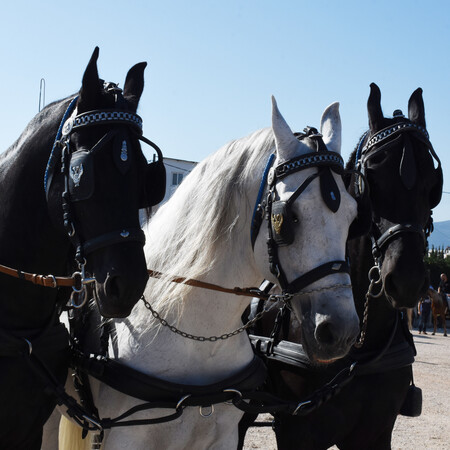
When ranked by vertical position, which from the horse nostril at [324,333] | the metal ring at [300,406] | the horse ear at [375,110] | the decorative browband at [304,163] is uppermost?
the horse ear at [375,110]

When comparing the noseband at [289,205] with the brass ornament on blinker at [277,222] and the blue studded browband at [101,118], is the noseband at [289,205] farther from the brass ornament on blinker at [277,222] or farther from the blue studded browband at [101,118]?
the blue studded browband at [101,118]

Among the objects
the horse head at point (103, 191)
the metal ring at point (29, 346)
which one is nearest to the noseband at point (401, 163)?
the horse head at point (103, 191)

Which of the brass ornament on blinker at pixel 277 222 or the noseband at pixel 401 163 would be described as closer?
the brass ornament on blinker at pixel 277 222

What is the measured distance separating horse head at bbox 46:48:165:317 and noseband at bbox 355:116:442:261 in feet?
4.84

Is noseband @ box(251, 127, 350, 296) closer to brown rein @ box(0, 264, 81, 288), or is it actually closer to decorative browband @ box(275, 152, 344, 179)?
decorative browband @ box(275, 152, 344, 179)

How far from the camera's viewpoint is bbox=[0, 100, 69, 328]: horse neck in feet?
8.73

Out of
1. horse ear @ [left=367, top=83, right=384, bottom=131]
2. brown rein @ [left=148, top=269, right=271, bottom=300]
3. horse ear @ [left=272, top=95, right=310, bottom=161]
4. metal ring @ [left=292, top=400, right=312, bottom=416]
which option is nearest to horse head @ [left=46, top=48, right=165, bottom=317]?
brown rein @ [left=148, top=269, right=271, bottom=300]

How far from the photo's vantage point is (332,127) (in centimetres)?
325

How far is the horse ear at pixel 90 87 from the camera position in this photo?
2.55m

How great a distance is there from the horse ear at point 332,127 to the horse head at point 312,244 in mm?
213

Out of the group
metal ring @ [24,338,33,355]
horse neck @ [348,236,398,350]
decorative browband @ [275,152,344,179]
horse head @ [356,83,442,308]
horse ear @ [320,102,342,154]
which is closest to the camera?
metal ring @ [24,338,33,355]

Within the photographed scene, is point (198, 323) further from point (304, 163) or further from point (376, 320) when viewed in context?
point (376, 320)

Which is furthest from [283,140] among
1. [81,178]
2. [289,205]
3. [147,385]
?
[147,385]

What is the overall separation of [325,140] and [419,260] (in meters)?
0.84
